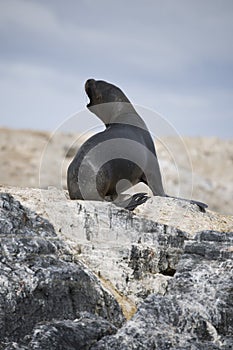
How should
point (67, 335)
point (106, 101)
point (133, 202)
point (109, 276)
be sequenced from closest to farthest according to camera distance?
point (67, 335) → point (109, 276) → point (133, 202) → point (106, 101)

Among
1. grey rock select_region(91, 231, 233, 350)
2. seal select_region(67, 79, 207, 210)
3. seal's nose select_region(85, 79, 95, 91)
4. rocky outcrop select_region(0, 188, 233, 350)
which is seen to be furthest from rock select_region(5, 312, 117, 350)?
seal's nose select_region(85, 79, 95, 91)

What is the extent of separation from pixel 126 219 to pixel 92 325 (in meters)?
2.91

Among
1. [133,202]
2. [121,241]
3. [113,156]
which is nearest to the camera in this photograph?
[121,241]

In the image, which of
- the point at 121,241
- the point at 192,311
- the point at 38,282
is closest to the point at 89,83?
the point at 121,241

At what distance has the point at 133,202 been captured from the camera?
1152cm

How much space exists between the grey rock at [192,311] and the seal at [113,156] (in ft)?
7.89

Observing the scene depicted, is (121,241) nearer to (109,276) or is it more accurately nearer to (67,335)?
(109,276)

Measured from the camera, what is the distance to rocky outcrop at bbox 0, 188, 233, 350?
24.2 ft

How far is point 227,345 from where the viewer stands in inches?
287

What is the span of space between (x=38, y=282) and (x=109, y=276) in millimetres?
1492

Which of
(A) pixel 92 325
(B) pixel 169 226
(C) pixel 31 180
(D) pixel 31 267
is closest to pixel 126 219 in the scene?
(B) pixel 169 226

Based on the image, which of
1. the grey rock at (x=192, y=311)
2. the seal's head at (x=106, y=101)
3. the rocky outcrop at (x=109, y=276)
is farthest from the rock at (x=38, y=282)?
the seal's head at (x=106, y=101)

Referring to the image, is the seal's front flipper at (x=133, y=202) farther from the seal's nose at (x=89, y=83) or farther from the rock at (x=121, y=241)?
the seal's nose at (x=89, y=83)

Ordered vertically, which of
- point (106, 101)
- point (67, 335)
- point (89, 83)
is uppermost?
point (89, 83)
